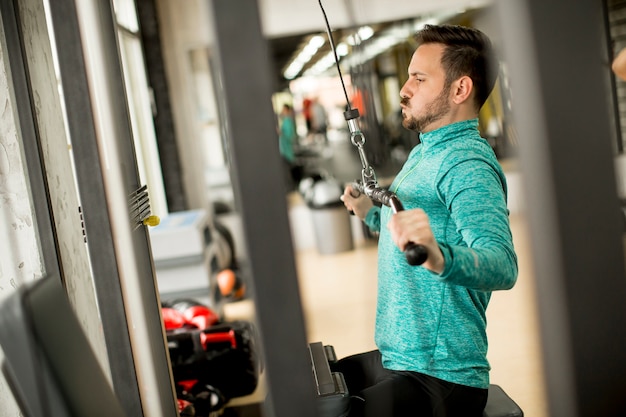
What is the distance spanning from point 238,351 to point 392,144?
750cm

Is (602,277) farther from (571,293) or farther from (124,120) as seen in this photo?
(124,120)

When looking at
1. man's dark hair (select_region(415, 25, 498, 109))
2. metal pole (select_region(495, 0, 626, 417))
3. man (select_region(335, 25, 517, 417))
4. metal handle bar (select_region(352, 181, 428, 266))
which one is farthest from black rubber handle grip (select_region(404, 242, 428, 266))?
man's dark hair (select_region(415, 25, 498, 109))

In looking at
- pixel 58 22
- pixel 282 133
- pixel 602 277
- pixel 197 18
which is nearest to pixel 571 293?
pixel 602 277

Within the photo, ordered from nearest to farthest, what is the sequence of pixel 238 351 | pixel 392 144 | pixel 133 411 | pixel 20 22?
pixel 133 411, pixel 20 22, pixel 238 351, pixel 392 144

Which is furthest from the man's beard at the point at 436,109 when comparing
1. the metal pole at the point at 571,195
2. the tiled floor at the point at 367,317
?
the metal pole at the point at 571,195

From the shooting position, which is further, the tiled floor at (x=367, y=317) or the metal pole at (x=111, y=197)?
the tiled floor at (x=367, y=317)

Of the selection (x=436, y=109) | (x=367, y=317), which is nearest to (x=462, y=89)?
(x=436, y=109)

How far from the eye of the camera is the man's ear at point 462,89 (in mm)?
1495

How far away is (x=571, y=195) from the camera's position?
31.9 inches

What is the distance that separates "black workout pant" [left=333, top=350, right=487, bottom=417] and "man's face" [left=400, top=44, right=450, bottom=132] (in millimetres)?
605

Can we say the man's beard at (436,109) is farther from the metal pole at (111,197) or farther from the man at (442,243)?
the metal pole at (111,197)

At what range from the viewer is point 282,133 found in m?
8.23

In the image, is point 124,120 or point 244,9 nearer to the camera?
point 244,9

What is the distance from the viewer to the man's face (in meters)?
1.50
